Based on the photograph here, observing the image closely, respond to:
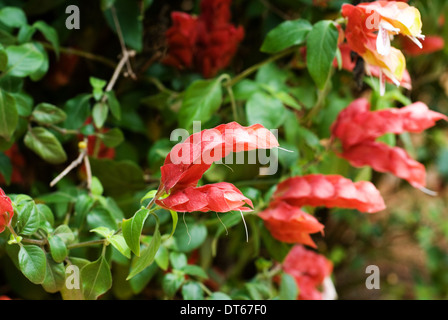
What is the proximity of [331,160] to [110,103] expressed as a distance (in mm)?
280

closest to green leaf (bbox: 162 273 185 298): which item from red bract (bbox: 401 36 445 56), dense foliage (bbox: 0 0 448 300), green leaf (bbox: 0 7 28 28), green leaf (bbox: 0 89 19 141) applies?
dense foliage (bbox: 0 0 448 300)

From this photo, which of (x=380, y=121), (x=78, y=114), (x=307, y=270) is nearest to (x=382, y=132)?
(x=380, y=121)

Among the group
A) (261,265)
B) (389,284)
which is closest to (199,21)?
(261,265)

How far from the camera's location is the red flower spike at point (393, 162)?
0.51 m

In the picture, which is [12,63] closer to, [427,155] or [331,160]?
[331,160]

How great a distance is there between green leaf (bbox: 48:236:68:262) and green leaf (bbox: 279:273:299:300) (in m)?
0.26

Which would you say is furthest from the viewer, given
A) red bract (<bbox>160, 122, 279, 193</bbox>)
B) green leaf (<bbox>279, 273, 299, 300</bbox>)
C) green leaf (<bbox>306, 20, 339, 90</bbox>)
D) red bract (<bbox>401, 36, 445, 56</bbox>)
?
red bract (<bbox>401, 36, 445, 56</bbox>)

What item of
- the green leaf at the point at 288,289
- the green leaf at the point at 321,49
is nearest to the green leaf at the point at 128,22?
the green leaf at the point at 321,49

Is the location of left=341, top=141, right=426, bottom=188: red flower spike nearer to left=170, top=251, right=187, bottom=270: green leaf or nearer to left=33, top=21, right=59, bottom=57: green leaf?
left=170, top=251, right=187, bottom=270: green leaf

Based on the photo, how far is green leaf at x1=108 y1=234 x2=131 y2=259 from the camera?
37 cm

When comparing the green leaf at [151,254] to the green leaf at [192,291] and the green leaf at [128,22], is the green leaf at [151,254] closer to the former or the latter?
the green leaf at [192,291]

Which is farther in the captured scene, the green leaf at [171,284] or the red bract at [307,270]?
the red bract at [307,270]

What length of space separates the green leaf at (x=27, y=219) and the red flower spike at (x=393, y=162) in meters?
0.33
